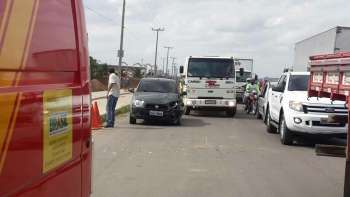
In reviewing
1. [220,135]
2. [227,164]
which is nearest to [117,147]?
[227,164]

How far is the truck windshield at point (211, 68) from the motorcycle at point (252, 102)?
3.07 metres

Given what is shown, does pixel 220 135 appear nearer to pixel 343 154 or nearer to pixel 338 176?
pixel 338 176

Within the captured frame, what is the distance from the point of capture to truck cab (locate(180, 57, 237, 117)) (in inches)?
915

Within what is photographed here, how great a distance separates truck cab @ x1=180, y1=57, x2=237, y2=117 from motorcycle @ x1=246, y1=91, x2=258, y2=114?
119 inches

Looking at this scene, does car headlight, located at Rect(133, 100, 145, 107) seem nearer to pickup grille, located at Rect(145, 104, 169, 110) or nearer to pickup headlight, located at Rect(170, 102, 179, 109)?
pickup grille, located at Rect(145, 104, 169, 110)

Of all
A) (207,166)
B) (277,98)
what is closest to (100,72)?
(277,98)

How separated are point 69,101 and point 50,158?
17.4 inches

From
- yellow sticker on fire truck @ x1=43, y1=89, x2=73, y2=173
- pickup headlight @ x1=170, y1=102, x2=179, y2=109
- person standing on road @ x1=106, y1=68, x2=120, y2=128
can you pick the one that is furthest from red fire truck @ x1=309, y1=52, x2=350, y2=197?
pickup headlight @ x1=170, y1=102, x2=179, y2=109

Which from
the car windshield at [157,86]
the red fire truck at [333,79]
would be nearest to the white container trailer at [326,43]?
the car windshield at [157,86]

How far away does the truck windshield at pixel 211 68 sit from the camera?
2342cm

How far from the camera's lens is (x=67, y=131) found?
313cm

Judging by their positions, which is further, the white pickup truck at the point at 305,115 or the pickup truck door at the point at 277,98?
the pickup truck door at the point at 277,98

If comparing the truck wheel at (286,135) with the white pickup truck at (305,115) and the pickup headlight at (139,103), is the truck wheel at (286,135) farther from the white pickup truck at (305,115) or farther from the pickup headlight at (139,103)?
the pickup headlight at (139,103)

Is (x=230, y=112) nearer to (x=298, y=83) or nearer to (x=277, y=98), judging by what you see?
(x=277, y=98)
